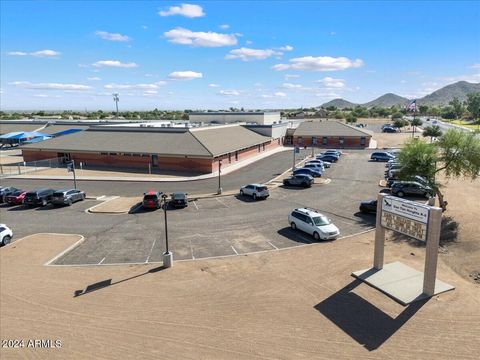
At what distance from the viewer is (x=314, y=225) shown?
85.0 feet

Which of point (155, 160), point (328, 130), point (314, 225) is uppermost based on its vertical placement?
point (328, 130)

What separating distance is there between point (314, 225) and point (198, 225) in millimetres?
9391

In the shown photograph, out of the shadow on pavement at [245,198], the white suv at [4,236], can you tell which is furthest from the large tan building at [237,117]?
the white suv at [4,236]

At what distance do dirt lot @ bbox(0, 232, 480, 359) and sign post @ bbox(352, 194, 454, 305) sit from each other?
73 centimetres

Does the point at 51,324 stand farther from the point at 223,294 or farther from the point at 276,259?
the point at 276,259

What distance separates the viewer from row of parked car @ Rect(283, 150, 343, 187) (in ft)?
142

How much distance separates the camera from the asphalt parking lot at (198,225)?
24.1 m

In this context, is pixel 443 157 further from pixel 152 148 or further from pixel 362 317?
pixel 152 148

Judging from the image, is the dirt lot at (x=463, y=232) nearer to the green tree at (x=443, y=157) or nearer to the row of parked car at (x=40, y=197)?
the green tree at (x=443, y=157)

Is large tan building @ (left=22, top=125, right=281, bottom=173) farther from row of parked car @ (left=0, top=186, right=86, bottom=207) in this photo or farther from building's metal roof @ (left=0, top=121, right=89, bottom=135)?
building's metal roof @ (left=0, top=121, right=89, bottom=135)

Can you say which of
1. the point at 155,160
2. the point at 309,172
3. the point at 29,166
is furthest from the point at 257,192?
the point at 29,166

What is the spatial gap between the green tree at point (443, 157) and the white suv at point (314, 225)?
1003 centimetres

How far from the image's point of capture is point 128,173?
52719mm

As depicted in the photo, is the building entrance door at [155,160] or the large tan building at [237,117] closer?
the building entrance door at [155,160]
